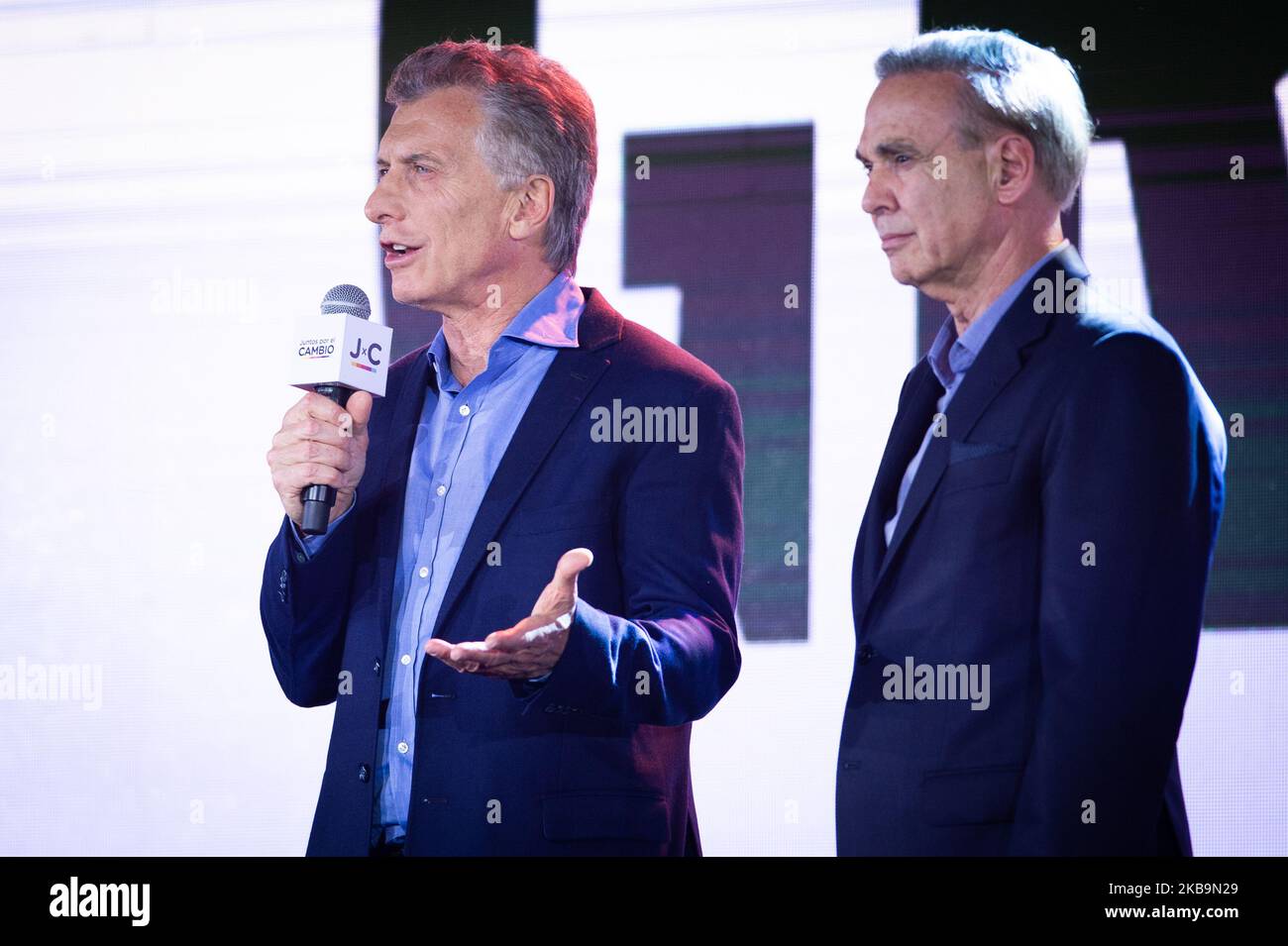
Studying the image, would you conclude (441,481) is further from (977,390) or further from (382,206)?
(977,390)

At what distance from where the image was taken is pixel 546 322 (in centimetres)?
298

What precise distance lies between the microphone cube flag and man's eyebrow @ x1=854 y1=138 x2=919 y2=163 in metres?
1.14

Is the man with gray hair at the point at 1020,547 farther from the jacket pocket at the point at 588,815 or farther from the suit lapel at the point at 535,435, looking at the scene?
the suit lapel at the point at 535,435

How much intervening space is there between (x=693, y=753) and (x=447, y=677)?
1.99ft

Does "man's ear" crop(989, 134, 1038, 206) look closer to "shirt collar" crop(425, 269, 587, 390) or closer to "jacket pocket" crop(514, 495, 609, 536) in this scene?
"shirt collar" crop(425, 269, 587, 390)

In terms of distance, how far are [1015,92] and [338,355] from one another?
149 cm

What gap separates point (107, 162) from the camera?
3.48 m

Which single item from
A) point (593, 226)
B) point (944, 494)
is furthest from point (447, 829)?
point (593, 226)

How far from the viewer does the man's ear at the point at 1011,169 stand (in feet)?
9.53

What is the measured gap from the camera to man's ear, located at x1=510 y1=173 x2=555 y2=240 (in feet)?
10.0

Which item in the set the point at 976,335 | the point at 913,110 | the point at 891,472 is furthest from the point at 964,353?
the point at 913,110
